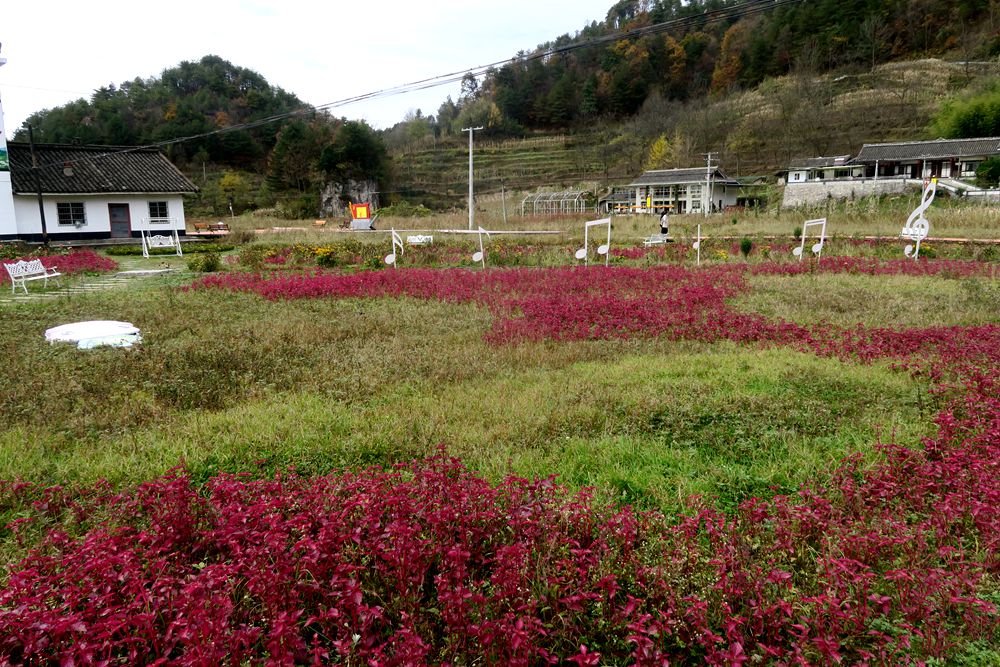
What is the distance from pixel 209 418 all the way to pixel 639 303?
296 inches

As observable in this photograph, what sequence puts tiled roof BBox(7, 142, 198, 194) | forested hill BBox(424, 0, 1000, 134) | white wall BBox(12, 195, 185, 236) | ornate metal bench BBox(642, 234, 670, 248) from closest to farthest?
ornate metal bench BBox(642, 234, 670, 248)
white wall BBox(12, 195, 185, 236)
tiled roof BBox(7, 142, 198, 194)
forested hill BBox(424, 0, 1000, 134)

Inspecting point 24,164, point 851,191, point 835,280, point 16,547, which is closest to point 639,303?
point 835,280

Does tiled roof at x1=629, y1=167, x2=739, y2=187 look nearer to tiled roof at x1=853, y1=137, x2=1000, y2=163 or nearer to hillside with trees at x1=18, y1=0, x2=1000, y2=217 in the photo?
tiled roof at x1=853, y1=137, x2=1000, y2=163

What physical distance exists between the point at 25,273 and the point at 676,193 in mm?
46035

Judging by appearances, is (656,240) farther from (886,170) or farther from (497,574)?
(886,170)

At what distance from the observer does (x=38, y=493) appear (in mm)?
4281

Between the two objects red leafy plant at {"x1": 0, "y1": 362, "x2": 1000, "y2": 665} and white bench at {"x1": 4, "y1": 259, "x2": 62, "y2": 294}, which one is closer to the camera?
red leafy plant at {"x1": 0, "y1": 362, "x2": 1000, "y2": 665}

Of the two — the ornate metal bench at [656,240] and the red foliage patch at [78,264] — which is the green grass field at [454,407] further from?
the ornate metal bench at [656,240]

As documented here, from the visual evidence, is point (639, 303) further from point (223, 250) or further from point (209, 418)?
point (223, 250)

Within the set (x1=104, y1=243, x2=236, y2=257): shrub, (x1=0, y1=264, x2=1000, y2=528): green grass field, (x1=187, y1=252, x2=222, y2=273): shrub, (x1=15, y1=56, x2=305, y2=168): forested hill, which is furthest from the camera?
(x1=15, y1=56, x2=305, y2=168): forested hill

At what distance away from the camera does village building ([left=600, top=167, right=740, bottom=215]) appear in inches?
1948

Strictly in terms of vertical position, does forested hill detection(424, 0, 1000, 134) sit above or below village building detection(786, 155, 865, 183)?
above

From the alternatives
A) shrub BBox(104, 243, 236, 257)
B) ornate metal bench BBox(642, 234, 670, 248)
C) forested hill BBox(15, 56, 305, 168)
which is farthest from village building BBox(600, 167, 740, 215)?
forested hill BBox(15, 56, 305, 168)

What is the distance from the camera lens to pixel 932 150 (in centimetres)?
4466
